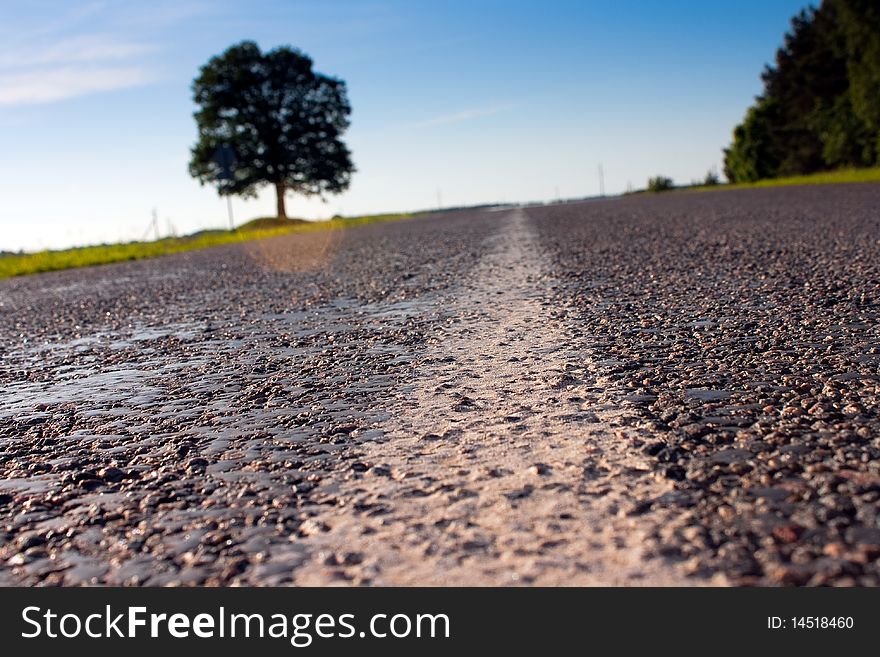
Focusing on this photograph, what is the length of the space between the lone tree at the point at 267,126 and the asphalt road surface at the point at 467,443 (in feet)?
150

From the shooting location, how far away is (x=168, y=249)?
1858 centimetres

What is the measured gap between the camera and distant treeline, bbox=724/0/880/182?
32562 mm

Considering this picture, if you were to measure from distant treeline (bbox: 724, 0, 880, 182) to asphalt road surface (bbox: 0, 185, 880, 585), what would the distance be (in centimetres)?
3250

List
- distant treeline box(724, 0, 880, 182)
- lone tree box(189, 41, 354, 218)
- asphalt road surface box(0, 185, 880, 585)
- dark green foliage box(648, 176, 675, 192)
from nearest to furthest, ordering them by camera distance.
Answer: asphalt road surface box(0, 185, 880, 585) < distant treeline box(724, 0, 880, 182) < lone tree box(189, 41, 354, 218) < dark green foliage box(648, 176, 675, 192)

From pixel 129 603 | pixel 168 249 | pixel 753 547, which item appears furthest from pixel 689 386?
pixel 168 249

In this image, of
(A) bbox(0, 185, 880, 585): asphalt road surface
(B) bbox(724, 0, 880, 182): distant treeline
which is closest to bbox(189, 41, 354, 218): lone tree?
(B) bbox(724, 0, 880, 182): distant treeline

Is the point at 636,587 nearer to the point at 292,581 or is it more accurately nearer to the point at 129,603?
the point at 292,581

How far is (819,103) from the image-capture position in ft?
137

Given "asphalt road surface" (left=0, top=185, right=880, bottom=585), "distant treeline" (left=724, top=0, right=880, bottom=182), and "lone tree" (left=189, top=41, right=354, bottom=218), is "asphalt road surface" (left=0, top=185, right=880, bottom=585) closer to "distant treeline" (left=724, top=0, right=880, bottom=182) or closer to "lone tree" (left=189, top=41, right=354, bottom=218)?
"distant treeline" (left=724, top=0, right=880, bottom=182)

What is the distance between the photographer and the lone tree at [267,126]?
48.9 metres

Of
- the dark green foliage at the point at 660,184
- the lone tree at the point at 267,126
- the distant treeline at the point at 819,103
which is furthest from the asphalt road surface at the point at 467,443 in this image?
the dark green foliage at the point at 660,184

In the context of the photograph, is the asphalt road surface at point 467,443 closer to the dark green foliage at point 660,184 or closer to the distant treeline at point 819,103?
the distant treeline at point 819,103

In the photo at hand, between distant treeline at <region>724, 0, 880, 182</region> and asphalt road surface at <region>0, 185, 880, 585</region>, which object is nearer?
asphalt road surface at <region>0, 185, 880, 585</region>

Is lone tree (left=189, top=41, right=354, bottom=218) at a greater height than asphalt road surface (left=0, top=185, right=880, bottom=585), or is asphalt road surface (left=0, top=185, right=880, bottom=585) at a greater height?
lone tree (left=189, top=41, right=354, bottom=218)
